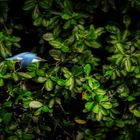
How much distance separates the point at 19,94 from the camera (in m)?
2.60

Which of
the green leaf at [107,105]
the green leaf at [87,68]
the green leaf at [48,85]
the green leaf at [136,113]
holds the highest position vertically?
the green leaf at [87,68]

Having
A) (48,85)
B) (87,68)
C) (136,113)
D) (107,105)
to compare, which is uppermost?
(87,68)

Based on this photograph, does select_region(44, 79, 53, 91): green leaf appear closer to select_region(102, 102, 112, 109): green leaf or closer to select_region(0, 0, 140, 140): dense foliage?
select_region(0, 0, 140, 140): dense foliage

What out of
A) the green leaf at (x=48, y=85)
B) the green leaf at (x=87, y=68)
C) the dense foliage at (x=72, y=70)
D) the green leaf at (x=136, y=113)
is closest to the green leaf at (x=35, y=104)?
the dense foliage at (x=72, y=70)

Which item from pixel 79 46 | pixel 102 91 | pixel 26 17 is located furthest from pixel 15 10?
pixel 102 91

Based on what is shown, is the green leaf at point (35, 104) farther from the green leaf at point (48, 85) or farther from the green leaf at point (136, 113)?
the green leaf at point (136, 113)

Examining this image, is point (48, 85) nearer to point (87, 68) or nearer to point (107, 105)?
point (87, 68)

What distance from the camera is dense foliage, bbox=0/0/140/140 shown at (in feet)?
8.22

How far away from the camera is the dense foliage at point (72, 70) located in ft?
8.22

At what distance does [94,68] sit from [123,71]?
0.24 metres

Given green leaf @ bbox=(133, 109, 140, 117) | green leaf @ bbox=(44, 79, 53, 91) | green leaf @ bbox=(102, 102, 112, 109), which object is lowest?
green leaf @ bbox=(133, 109, 140, 117)

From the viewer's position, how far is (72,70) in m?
2.50

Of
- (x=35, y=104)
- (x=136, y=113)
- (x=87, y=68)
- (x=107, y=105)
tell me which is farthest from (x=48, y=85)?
(x=136, y=113)

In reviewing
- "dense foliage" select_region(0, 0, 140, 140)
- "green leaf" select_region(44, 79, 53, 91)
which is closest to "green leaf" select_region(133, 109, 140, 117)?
"dense foliage" select_region(0, 0, 140, 140)
